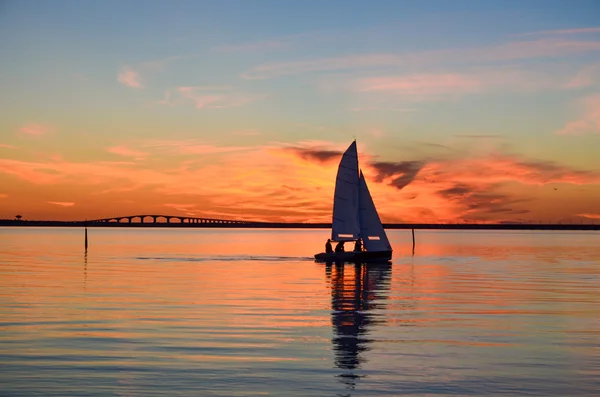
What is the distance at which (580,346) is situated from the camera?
3189 cm

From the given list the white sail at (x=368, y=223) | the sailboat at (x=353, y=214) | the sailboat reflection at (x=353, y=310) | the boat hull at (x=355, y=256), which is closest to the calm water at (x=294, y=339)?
the sailboat reflection at (x=353, y=310)

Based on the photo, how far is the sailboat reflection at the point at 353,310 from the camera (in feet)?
94.1

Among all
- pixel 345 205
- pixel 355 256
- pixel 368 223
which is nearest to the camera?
pixel 355 256

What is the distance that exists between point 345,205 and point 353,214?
147cm

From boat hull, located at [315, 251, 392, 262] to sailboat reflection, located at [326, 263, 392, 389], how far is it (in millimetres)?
4039

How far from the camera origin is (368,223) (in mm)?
94000

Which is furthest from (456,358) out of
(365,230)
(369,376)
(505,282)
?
(365,230)

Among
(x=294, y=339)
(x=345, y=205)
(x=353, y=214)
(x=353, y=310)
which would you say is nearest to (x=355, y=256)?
(x=353, y=214)

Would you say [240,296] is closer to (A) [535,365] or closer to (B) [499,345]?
(B) [499,345]

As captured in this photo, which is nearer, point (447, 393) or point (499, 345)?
point (447, 393)

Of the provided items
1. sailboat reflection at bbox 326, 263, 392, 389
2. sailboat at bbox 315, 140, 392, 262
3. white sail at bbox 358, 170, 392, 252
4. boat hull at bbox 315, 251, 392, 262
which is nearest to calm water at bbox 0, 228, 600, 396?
sailboat reflection at bbox 326, 263, 392, 389

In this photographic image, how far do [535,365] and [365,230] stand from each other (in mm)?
66520

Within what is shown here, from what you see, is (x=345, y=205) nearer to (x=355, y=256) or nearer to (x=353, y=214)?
(x=353, y=214)

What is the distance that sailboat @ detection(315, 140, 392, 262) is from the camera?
92625 mm
